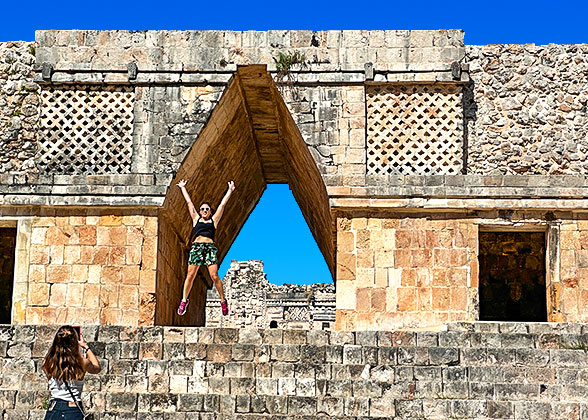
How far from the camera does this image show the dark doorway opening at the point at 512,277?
17016 millimetres

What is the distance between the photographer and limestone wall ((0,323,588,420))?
8938mm

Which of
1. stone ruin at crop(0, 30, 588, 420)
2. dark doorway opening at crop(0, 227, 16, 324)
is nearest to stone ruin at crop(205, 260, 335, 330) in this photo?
dark doorway opening at crop(0, 227, 16, 324)

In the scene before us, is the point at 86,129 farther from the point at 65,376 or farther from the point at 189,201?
the point at 65,376

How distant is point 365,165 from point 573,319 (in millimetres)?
3347

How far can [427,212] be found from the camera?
13008 mm

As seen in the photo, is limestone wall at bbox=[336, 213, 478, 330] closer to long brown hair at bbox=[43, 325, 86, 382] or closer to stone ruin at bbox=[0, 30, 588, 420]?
stone ruin at bbox=[0, 30, 588, 420]

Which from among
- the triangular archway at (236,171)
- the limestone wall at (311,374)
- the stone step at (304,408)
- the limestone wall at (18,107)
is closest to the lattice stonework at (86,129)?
the limestone wall at (18,107)

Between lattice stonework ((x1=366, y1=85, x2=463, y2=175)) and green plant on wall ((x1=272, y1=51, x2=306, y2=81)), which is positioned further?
green plant on wall ((x1=272, y1=51, x2=306, y2=81))

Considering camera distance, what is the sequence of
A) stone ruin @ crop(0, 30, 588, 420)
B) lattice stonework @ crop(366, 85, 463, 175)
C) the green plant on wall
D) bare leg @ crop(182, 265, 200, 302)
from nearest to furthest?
bare leg @ crop(182, 265, 200, 302) → stone ruin @ crop(0, 30, 588, 420) → lattice stonework @ crop(366, 85, 463, 175) → the green plant on wall

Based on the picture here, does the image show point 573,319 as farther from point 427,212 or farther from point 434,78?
point 434,78

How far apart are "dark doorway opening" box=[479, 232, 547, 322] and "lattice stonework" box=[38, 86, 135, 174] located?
6.76m

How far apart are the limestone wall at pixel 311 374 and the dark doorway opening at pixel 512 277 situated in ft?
22.8

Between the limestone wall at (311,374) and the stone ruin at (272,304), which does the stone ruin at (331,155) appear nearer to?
the limestone wall at (311,374)

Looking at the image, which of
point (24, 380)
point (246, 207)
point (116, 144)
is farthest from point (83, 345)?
point (246, 207)
